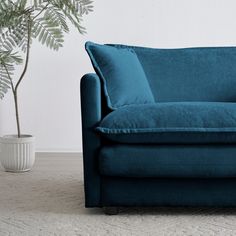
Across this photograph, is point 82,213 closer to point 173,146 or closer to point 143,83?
point 173,146

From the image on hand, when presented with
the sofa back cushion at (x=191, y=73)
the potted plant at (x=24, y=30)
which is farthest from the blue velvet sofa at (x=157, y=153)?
the potted plant at (x=24, y=30)

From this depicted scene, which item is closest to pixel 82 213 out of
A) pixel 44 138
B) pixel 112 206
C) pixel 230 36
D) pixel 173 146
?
pixel 112 206

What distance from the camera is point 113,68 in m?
2.43

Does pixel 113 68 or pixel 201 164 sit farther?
pixel 113 68

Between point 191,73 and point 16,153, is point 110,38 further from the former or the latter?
point 16,153

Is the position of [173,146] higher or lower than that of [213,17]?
lower

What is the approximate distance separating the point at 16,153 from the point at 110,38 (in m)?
1.24

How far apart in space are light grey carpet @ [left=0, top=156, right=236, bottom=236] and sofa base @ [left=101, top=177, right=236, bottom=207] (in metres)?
0.07

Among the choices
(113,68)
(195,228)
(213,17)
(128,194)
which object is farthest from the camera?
(213,17)

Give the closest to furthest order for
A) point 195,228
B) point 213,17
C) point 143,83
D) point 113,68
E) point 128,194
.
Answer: point 195,228 → point 128,194 → point 113,68 → point 143,83 → point 213,17

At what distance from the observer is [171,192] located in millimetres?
2145

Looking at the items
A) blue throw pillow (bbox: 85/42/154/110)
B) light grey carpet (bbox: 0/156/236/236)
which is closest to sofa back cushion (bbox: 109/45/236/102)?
blue throw pillow (bbox: 85/42/154/110)

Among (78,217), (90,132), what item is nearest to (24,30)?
(90,132)

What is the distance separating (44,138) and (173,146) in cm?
190
